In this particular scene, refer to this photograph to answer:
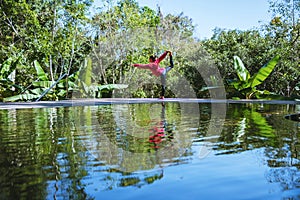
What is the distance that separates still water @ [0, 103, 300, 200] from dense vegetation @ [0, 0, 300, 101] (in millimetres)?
10362

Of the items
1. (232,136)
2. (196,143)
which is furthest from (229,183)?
(232,136)

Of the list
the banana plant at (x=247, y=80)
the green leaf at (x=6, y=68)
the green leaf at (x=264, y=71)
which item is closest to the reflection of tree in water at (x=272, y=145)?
the green leaf at (x=264, y=71)

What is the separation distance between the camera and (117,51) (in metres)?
19.5

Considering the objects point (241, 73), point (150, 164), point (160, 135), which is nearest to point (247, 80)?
point (241, 73)

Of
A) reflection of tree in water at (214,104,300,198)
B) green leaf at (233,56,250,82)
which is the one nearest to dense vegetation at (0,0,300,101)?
green leaf at (233,56,250,82)

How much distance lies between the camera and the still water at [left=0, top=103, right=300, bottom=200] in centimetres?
264

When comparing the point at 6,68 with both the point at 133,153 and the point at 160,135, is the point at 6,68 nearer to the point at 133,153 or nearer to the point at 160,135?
the point at 160,135

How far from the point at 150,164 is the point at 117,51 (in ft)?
54.1

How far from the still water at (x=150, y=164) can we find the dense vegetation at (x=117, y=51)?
408 inches

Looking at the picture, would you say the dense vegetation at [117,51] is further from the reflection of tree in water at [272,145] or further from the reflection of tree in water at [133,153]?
the reflection of tree in water at [133,153]

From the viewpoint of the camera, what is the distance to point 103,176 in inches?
119

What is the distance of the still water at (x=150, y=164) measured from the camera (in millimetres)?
2641

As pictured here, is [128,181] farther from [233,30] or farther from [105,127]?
[233,30]

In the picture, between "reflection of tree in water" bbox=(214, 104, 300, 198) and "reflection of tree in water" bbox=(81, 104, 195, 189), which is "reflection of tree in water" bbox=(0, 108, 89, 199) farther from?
"reflection of tree in water" bbox=(214, 104, 300, 198)
